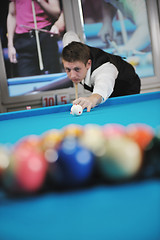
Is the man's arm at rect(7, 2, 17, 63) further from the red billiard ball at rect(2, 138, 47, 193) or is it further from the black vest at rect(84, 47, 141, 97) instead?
the red billiard ball at rect(2, 138, 47, 193)

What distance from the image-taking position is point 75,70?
267 cm

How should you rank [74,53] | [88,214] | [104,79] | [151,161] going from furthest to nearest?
[74,53]
[104,79]
[151,161]
[88,214]

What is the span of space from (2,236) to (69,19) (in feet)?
16.9

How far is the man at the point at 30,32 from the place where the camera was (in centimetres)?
496

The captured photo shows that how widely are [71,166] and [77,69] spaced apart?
224 cm

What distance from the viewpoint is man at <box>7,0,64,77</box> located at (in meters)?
4.96

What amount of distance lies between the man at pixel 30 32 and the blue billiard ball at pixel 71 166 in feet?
15.7

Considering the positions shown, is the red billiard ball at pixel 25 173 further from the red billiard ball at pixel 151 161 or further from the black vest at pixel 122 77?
the black vest at pixel 122 77

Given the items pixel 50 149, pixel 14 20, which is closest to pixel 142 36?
pixel 14 20

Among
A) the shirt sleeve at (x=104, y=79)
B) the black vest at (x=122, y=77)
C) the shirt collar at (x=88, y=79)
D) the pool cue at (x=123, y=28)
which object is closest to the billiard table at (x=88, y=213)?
the shirt sleeve at (x=104, y=79)

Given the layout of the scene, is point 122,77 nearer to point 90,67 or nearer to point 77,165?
point 90,67

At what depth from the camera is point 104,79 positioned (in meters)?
2.32

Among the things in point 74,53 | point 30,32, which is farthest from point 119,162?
point 30,32

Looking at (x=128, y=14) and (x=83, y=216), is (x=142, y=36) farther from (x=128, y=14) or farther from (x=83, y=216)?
(x=83, y=216)
